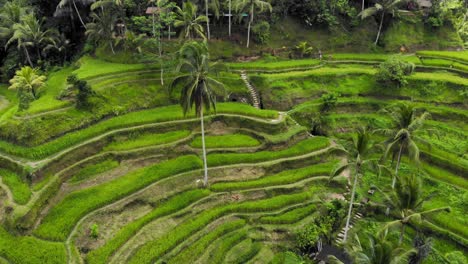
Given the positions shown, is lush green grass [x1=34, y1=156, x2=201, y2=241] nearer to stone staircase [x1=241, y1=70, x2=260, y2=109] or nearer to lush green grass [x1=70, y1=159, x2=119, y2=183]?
lush green grass [x1=70, y1=159, x2=119, y2=183]

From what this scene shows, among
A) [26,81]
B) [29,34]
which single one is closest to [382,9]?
[26,81]

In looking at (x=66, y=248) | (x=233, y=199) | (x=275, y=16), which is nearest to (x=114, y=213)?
(x=66, y=248)

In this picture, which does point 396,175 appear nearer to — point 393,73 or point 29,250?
point 393,73

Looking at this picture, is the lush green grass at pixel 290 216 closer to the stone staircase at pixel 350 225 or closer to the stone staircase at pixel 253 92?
the stone staircase at pixel 350 225

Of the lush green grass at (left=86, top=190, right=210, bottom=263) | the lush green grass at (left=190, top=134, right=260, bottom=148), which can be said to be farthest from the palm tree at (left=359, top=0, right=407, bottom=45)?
the lush green grass at (left=86, top=190, right=210, bottom=263)

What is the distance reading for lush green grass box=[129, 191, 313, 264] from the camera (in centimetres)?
3099

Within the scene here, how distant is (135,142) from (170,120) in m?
5.12

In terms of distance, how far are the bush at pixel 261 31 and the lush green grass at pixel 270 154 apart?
21880 millimetres

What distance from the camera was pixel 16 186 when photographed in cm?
3419

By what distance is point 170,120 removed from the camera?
4422 cm

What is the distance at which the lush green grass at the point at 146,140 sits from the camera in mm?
40281

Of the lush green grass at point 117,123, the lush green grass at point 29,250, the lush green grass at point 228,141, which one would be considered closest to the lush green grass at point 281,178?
the lush green grass at point 228,141

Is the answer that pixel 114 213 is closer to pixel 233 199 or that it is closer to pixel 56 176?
pixel 56 176

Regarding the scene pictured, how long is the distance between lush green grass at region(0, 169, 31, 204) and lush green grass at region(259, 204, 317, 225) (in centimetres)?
2109
